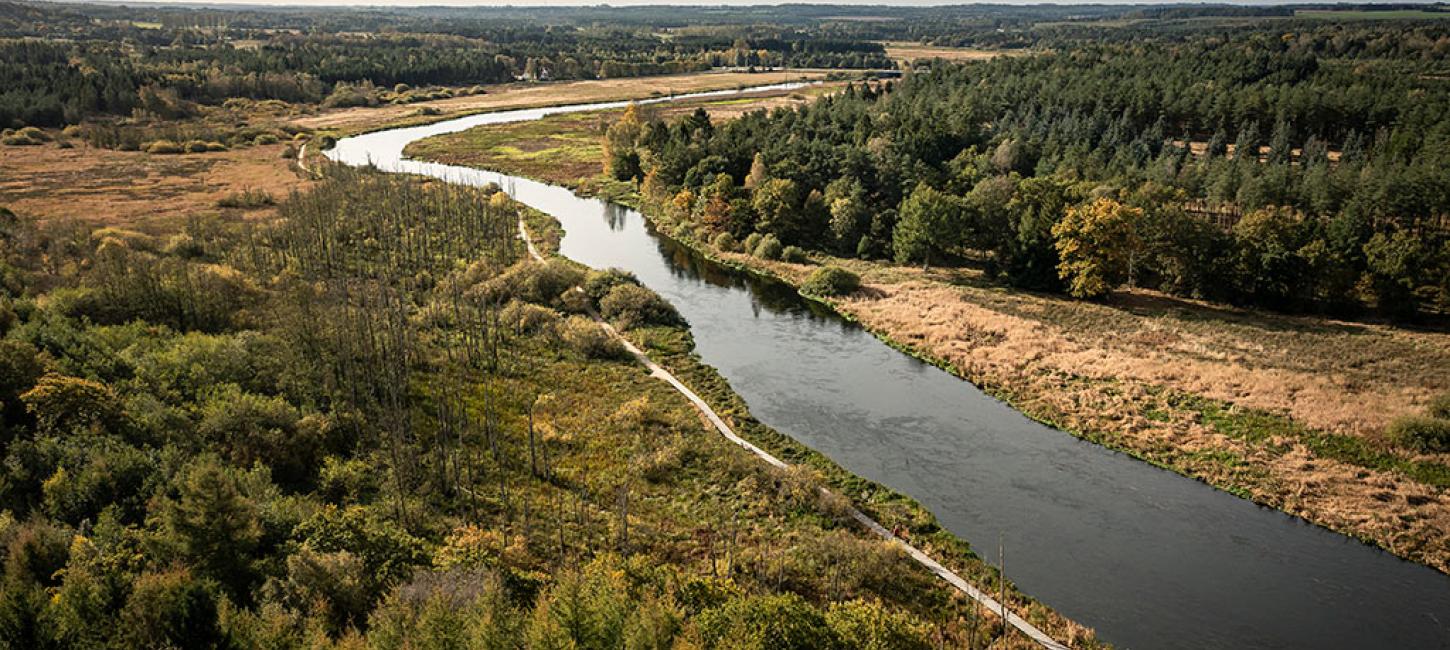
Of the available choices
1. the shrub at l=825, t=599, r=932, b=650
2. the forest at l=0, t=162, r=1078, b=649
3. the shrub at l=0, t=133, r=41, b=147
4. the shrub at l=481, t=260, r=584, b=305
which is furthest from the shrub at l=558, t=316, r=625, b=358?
the shrub at l=0, t=133, r=41, b=147

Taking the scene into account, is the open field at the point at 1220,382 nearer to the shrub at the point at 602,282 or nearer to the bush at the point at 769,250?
the bush at the point at 769,250

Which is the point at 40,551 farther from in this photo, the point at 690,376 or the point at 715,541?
the point at 690,376

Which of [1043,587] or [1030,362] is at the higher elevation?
[1030,362]

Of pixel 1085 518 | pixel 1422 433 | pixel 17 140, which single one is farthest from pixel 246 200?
pixel 1422 433

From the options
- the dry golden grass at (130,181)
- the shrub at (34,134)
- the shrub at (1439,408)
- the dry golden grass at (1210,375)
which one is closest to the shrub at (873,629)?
the dry golden grass at (1210,375)

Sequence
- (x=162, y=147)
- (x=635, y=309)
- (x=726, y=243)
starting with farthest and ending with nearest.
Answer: (x=162, y=147)
(x=726, y=243)
(x=635, y=309)

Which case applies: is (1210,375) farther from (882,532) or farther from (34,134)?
(34,134)

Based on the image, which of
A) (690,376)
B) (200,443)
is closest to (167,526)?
(200,443)
